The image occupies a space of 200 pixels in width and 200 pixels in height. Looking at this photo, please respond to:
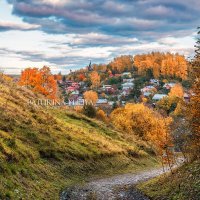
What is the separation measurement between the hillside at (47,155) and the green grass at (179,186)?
314 inches

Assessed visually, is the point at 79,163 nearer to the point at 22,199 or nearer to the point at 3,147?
the point at 3,147

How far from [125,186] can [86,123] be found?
110 ft

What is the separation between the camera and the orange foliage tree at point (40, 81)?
401ft

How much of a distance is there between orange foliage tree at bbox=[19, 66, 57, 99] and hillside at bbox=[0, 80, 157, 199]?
54364mm

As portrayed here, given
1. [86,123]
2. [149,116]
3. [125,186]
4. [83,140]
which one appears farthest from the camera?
[149,116]

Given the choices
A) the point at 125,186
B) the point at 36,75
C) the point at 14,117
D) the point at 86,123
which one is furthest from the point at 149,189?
the point at 36,75

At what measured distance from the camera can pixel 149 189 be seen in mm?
34469

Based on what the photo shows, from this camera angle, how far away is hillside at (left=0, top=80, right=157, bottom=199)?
27.0 meters

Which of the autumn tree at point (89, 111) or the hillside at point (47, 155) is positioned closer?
the hillside at point (47, 155)

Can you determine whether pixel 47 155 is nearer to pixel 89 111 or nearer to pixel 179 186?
pixel 179 186

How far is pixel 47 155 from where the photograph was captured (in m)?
38.8

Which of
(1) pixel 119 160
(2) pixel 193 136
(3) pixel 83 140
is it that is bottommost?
(1) pixel 119 160

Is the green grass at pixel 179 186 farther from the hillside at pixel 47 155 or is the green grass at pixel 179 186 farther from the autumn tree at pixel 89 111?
the autumn tree at pixel 89 111

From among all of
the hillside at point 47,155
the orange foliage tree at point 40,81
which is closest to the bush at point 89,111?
the hillside at point 47,155
